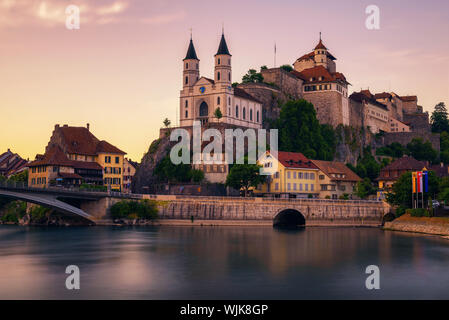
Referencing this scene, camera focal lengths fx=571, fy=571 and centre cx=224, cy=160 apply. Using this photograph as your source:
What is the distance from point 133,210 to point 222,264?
41535 mm

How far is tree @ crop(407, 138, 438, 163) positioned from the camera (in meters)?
139

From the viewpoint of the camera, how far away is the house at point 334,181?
102438 millimetres

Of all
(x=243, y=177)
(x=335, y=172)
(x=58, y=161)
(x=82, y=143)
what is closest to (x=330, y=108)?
(x=335, y=172)

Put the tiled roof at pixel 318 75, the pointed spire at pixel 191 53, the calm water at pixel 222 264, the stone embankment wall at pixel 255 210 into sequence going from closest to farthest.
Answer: the calm water at pixel 222 264 < the stone embankment wall at pixel 255 210 < the pointed spire at pixel 191 53 < the tiled roof at pixel 318 75

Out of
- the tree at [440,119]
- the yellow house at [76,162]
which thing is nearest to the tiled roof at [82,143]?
the yellow house at [76,162]

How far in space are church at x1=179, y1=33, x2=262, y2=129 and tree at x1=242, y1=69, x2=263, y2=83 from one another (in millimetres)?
13220

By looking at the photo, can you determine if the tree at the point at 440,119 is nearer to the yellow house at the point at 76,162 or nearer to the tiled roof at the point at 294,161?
the tiled roof at the point at 294,161

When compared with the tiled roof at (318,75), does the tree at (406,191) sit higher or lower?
lower

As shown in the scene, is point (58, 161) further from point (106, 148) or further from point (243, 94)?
→ point (243, 94)

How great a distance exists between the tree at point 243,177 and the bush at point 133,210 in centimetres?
1425

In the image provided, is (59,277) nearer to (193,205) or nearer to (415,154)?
(193,205)

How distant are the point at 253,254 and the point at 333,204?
125 feet

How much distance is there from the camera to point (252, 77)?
138625 millimetres

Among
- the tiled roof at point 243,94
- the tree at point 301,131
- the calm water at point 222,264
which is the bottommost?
the calm water at point 222,264
